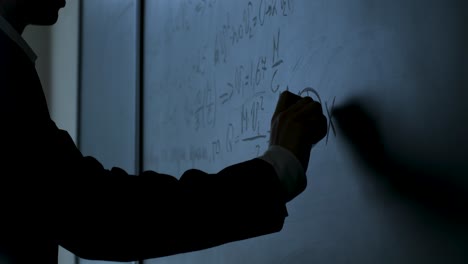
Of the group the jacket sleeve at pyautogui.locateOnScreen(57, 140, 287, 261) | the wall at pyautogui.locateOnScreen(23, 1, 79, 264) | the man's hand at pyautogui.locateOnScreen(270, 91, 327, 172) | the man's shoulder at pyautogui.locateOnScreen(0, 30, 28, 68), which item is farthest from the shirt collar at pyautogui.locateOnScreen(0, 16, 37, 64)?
the wall at pyautogui.locateOnScreen(23, 1, 79, 264)

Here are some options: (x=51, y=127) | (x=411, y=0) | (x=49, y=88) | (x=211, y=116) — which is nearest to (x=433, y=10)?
(x=411, y=0)

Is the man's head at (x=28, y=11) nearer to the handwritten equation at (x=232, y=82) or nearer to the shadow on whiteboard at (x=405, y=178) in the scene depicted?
the handwritten equation at (x=232, y=82)

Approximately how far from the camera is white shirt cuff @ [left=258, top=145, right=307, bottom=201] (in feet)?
2.19

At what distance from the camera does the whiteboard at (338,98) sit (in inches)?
23.9

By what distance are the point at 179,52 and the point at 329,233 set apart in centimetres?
72

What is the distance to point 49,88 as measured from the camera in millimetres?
2904

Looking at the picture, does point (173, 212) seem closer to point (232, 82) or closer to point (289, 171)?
point (289, 171)

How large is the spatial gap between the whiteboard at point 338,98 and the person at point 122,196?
0.11 meters

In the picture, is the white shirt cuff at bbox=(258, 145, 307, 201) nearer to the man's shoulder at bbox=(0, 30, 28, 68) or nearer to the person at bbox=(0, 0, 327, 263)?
the person at bbox=(0, 0, 327, 263)

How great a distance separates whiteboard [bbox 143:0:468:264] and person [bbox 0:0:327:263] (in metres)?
0.11

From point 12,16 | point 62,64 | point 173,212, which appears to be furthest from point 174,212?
point 62,64

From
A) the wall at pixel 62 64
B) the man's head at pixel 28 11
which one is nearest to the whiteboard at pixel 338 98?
the man's head at pixel 28 11

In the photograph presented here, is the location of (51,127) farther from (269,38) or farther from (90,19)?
(90,19)

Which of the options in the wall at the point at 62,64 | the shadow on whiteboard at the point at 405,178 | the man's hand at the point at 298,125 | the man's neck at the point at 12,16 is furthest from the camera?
the wall at the point at 62,64
